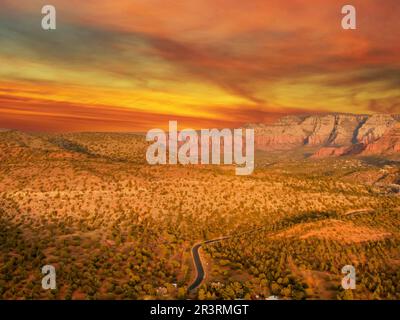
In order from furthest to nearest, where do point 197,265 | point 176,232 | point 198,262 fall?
point 176,232, point 198,262, point 197,265

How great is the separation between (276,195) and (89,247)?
2988 inches

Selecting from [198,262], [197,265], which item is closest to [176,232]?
[198,262]

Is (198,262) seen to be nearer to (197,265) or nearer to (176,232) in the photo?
(197,265)

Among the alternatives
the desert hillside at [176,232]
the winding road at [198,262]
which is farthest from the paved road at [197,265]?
the desert hillside at [176,232]

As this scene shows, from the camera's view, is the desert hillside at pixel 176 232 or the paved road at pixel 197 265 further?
the paved road at pixel 197 265

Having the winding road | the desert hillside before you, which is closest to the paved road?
the winding road

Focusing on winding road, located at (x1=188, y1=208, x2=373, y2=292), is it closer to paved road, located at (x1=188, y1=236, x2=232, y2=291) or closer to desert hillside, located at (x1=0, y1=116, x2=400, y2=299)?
paved road, located at (x1=188, y1=236, x2=232, y2=291)

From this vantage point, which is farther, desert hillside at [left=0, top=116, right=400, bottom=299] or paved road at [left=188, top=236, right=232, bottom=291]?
paved road at [left=188, top=236, right=232, bottom=291]

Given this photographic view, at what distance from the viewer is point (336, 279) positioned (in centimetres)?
6109

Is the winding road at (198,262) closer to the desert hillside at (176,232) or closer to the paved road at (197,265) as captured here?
the paved road at (197,265)

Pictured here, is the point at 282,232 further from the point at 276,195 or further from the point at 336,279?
the point at 276,195

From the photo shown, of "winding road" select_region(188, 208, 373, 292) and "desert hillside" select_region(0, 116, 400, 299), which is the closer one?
"desert hillside" select_region(0, 116, 400, 299)


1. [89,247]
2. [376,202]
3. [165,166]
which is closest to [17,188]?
[89,247]

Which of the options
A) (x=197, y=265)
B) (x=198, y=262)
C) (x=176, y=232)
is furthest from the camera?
(x=176, y=232)
